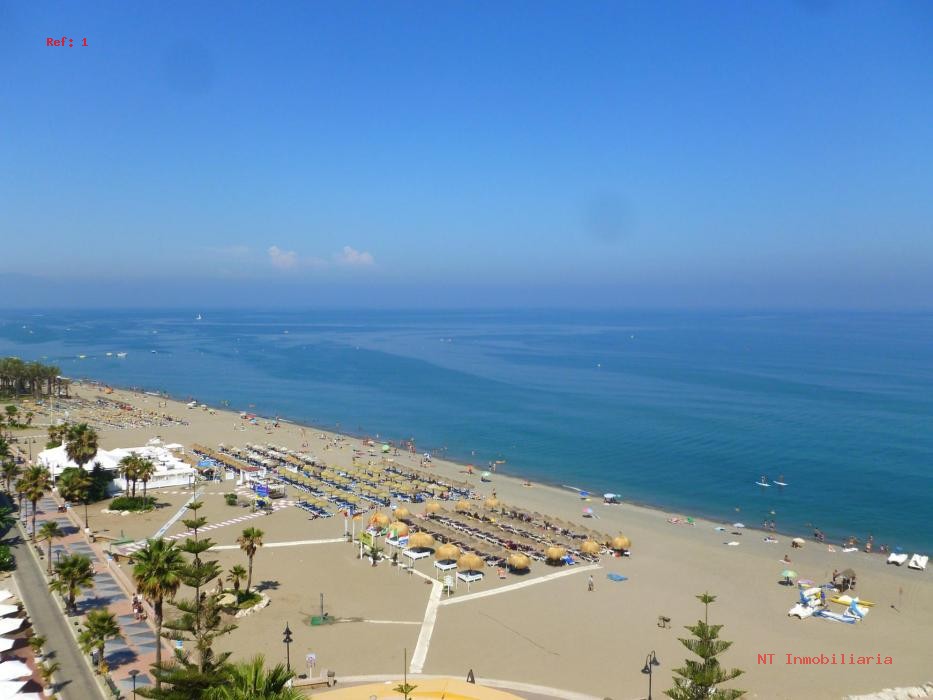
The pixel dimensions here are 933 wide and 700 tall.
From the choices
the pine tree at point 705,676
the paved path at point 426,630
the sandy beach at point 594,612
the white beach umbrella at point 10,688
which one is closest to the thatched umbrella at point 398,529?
the sandy beach at point 594,612

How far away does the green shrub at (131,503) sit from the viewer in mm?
38531

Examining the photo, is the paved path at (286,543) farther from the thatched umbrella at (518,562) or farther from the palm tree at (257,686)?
the palm tree at (257,686)

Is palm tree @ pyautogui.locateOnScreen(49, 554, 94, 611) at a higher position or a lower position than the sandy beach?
higher

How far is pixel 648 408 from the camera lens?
8494 centimetres

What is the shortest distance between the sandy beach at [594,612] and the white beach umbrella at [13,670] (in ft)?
20.8

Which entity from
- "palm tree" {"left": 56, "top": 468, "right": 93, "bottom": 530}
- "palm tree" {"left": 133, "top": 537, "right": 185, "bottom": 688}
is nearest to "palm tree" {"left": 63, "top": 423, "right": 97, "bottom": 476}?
"palm tree" {"left": 56, "top": 468, "right": 93, "bottom": 530}

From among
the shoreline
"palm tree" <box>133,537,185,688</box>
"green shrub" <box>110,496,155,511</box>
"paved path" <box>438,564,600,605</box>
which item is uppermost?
"palm tree" <box>133,537,185,688</box>

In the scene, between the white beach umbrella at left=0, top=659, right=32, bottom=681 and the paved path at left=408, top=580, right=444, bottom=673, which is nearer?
the white beach umbrella at left=0, top=659, right=32, bottom=681

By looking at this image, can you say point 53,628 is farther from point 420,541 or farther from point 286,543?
point 420,541

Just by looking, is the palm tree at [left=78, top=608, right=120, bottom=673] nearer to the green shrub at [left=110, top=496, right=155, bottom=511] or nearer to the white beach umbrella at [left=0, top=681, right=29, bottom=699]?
the white beach umbrella at [left=0, top=681, right=29, bottom=699]

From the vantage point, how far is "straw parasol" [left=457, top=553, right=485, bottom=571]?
31.2m

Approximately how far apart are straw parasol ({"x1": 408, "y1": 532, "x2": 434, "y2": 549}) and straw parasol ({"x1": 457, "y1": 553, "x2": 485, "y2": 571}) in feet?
9.30

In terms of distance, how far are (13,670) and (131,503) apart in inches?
855

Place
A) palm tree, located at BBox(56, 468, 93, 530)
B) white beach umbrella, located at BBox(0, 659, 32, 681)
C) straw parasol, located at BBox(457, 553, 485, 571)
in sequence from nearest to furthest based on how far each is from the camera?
white beach umbrella, located at BBox(0, 659, 32, 681) < straw parasol, located at BBox(457, 553, 485, 571) < palm tree, located at BBox(56, 468, 93, 530)
